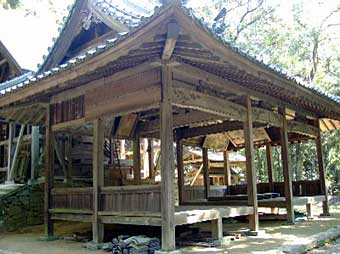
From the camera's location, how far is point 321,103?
807 centimetres

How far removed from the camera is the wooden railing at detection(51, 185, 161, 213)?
556cm

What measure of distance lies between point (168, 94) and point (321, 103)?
13.6 ft

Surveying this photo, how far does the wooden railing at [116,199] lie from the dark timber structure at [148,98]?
0.02 m

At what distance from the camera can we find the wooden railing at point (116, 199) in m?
5.56

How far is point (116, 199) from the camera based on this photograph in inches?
243

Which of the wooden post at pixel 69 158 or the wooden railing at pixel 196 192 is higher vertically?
the wooden post at pixel 69 158

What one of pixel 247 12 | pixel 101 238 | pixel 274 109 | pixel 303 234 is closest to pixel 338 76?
pixel 247 12

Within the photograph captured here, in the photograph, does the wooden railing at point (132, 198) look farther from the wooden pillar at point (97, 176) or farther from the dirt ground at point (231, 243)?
the dirt ground at point (231, 243)

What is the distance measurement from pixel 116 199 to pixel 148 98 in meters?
1.77

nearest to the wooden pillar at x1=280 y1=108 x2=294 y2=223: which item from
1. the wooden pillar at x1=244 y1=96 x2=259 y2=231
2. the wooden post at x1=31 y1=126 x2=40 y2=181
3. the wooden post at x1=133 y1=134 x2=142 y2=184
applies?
the wooden pillar at x1=244 y1=96 x2=259 y2=231

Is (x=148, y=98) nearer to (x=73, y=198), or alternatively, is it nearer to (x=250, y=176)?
(x=250, y=176)

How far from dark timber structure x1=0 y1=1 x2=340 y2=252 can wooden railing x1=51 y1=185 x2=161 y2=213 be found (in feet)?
0.06

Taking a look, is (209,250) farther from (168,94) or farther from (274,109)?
(274,109)

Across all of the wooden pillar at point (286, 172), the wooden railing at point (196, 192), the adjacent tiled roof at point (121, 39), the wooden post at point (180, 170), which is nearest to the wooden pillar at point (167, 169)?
the adjacent tiled roof at point (121, 39)
